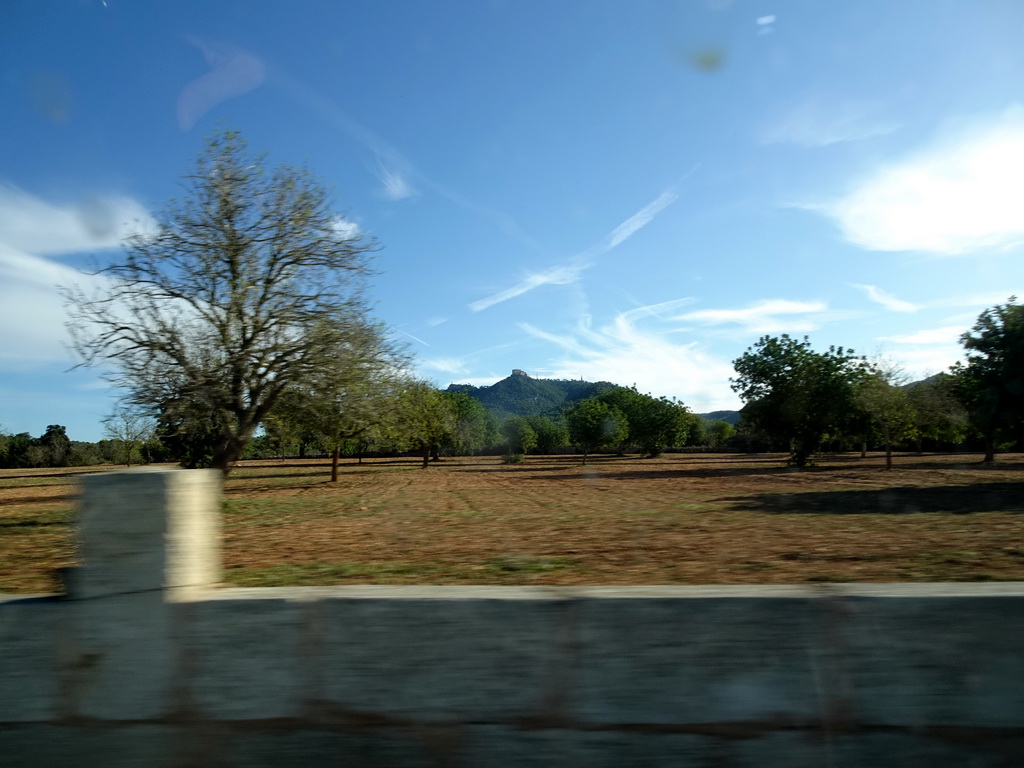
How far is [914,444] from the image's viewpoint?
81.4m

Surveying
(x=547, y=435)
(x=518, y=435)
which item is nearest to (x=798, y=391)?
(x=518, y=435)

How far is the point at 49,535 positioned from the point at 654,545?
954 cm

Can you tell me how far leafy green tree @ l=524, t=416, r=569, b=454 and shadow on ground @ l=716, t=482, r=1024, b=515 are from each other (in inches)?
3917

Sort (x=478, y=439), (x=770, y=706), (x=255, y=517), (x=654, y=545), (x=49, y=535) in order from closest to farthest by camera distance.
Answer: (x=770, y=706), (x=654, y=545), (x=49, y=535), (x=255, y=517), (x=478, y=439)

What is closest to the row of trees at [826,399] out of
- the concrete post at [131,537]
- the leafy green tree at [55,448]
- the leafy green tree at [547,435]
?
the concrete post at [131,537]

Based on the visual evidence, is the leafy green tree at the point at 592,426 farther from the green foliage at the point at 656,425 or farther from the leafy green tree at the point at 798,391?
the leafy green tree at the point at 798,391

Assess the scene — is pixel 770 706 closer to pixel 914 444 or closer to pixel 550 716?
pixel 550 716

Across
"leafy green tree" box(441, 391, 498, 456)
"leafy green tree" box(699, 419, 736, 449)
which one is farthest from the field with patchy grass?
"leafy green tree" box(699, 419, 736, 449)

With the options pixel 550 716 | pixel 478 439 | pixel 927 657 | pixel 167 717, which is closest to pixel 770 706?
pixel 927 657

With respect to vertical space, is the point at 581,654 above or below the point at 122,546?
below

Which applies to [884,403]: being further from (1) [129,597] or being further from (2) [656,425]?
(1) [129,597]

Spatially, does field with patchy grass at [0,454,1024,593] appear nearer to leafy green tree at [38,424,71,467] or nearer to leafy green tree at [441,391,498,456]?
leafy green tree at [441,391,498,456]

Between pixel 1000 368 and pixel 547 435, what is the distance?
98471 millimetres

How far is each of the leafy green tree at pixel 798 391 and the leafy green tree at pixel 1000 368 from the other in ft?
64.2
